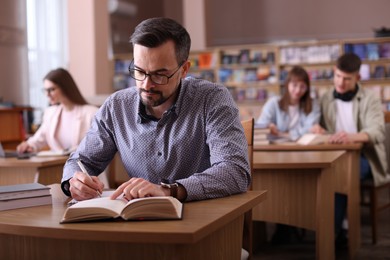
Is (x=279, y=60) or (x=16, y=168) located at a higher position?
(x=279, y=60)

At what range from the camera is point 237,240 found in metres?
2.00

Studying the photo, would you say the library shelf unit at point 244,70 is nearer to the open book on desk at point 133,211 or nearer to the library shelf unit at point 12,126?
the library shelf unit at point 12,126

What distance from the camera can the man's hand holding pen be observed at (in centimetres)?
201

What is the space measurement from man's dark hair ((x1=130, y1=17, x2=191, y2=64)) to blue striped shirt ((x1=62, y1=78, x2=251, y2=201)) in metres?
0.17

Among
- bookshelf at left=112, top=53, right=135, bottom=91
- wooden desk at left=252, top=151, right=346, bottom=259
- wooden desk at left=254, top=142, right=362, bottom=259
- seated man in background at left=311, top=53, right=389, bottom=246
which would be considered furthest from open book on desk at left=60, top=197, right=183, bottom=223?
bookshelf at left=112, top=53, right=135, bottom=91

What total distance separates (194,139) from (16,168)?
73.7 inches

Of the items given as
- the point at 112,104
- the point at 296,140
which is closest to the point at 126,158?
the point at 112,104

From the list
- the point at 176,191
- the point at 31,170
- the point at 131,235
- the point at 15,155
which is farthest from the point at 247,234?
the point at 15,155

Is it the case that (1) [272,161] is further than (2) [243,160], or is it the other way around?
(1) [272,161]

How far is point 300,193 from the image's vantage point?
3326mm

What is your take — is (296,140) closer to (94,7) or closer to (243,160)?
(243,160)

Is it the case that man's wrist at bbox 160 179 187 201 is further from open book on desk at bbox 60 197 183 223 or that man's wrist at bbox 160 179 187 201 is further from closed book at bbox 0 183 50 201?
closed book at bbox 0 183 50 201

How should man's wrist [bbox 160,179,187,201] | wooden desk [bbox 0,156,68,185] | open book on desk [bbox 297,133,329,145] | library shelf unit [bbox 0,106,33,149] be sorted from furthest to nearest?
library shelf unit [bbox 0,106,33,149], open book on desk [bbox 297,133,329,145], wooden desk [bbox 0,156,68,185], man's wrist [bbox 160,179,187,201]

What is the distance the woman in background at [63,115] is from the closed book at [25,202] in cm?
263
